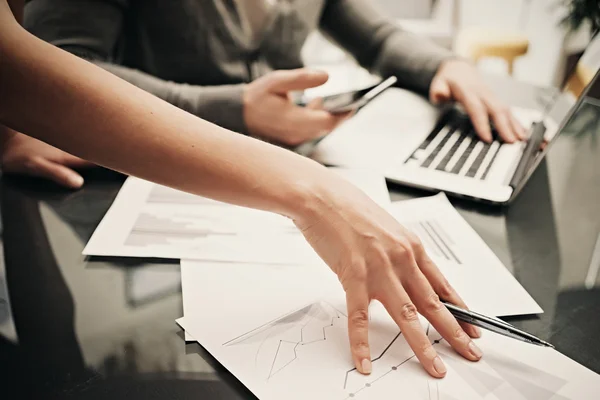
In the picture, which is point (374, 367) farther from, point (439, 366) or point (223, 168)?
point (223, 168)

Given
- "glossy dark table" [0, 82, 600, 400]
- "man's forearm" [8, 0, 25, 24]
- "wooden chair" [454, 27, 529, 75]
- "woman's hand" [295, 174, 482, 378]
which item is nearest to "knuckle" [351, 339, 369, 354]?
"woman's hand" [295, 174, 482, 378]

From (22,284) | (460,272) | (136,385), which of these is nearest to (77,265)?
(22,284)

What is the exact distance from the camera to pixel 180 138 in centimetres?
48

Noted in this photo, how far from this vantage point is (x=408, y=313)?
0.47 meters

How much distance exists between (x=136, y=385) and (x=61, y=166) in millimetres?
421

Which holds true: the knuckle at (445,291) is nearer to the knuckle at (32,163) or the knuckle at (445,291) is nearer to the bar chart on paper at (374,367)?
the bar chart on paper at (374,367)

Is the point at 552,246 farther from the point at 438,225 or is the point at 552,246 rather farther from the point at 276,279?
the point at 276,279

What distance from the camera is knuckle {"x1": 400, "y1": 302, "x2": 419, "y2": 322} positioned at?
0.47m

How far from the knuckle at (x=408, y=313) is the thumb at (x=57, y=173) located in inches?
19.4

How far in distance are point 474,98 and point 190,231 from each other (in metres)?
0.59

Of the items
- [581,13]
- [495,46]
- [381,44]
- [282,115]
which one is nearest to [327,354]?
[282,115]

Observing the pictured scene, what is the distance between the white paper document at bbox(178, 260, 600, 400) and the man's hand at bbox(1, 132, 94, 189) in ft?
0.96

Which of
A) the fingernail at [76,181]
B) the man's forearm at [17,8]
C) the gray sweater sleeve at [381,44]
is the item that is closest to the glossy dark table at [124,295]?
the fingernail at [76,181]

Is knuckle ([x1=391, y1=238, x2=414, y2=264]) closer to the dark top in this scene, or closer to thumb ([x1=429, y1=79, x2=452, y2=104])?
the dark top
